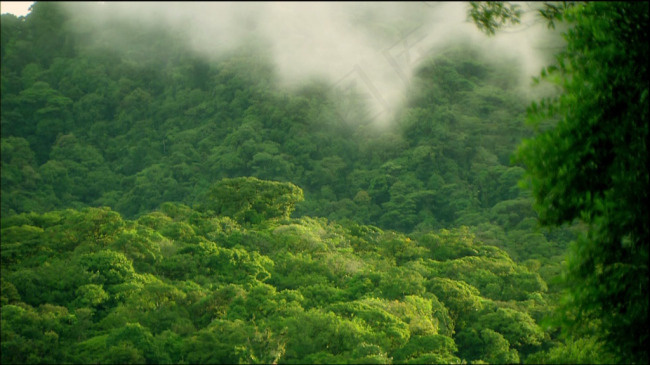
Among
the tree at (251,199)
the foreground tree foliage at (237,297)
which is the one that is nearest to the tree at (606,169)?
the foreground tree foliage at (237,297)

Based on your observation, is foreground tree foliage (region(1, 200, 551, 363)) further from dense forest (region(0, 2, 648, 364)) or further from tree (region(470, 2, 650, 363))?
tree (region(470, 2, 650, 363))

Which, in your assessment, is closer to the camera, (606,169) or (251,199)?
(606,169)

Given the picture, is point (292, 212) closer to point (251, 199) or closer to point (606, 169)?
point (251, 199)

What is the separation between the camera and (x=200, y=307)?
25422 mm

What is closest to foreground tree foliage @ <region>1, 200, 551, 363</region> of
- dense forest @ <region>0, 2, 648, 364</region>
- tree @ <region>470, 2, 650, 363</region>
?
dense forest @ <region>0, 2, 648, 364</region>

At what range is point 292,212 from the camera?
5725 centimetres

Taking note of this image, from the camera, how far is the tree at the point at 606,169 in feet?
33.6

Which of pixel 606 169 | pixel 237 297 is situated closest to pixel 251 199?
pixel 237 297

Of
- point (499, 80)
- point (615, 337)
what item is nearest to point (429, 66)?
point (499, 80)

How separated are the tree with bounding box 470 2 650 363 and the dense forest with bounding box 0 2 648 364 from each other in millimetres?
44

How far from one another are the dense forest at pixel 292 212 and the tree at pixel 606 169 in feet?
0.14

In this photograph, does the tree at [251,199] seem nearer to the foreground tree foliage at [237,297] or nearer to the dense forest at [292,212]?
the dense forest at [292,212]

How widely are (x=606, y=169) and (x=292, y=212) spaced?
47.1 metres

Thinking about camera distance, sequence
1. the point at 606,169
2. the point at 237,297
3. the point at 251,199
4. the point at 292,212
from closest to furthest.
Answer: the point at 606,169, the point at 237,297, the point at 251,199, the point at 292,212
